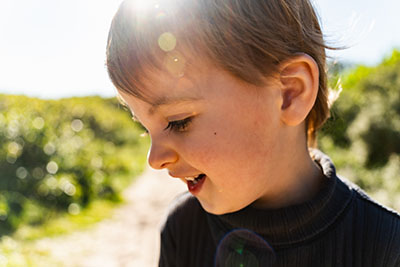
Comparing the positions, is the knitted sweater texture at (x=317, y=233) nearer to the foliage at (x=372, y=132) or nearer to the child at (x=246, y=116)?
the child at (x=246, y=116)

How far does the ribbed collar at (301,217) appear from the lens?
5.05 ft

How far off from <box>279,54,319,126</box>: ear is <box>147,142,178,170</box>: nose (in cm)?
44

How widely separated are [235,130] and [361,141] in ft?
25.1

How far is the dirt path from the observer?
15.1 ft

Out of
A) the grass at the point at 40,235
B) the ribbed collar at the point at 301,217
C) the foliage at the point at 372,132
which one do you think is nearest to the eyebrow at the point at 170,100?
the ribbed collar at the point at 301,217

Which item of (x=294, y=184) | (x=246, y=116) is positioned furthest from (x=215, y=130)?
(x=294, y=184)

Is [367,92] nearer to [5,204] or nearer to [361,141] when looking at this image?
[361,141]

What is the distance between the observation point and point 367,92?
9.98 m

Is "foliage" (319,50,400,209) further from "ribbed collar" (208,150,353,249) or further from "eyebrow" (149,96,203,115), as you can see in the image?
"eyebrow" (149,96,203,115)

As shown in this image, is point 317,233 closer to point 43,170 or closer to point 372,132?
point 43,170

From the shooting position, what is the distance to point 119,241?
5.25 m

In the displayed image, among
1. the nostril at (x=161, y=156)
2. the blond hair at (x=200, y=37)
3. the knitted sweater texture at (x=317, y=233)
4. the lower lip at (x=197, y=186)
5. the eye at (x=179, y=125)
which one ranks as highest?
the blond hair at (x=200, y=37)

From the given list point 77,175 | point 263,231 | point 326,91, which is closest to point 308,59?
point 326,91

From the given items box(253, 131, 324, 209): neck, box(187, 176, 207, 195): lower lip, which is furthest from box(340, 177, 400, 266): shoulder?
box(187, 176, 207, 195): lower lip
